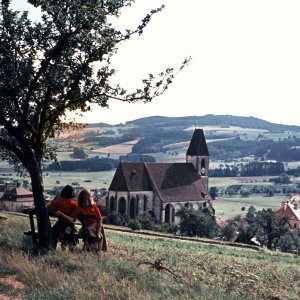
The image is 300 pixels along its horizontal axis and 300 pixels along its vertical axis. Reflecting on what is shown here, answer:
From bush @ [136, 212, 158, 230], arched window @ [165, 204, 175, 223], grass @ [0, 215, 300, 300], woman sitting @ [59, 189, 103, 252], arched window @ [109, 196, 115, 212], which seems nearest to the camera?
grass @ [0, 215, 300, 300]

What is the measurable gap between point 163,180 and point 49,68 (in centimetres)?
6892

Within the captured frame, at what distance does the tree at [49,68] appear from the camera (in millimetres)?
12398

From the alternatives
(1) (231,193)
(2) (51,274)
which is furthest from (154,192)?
(1) (231,193)

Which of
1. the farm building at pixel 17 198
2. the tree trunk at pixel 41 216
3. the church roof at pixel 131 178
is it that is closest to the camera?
the tree trunk at pixel 41 216

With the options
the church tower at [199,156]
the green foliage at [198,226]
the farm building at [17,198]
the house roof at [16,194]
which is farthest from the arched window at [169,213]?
the house roof at [16,194]

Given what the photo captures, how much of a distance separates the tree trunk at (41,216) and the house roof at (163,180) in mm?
62795

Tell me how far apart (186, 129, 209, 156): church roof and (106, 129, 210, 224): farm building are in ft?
0.63

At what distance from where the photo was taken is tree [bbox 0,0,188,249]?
12.4m

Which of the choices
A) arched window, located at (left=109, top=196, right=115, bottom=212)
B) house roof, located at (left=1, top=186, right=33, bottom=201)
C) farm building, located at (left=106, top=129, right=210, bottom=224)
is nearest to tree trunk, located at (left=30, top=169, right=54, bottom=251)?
farm building, located at (left=106, top=129, right=210, bottom=224)

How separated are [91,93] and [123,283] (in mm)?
6798

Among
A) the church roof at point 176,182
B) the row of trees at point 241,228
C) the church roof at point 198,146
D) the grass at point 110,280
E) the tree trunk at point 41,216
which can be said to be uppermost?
the church roof at point 198,146

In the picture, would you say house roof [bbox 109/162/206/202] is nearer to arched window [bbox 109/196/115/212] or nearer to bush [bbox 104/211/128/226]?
arched window [bbox 109/196/115/212]

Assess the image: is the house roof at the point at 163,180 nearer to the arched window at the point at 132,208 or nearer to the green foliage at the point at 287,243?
the arched window at the point at 132,208

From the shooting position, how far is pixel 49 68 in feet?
42.2
